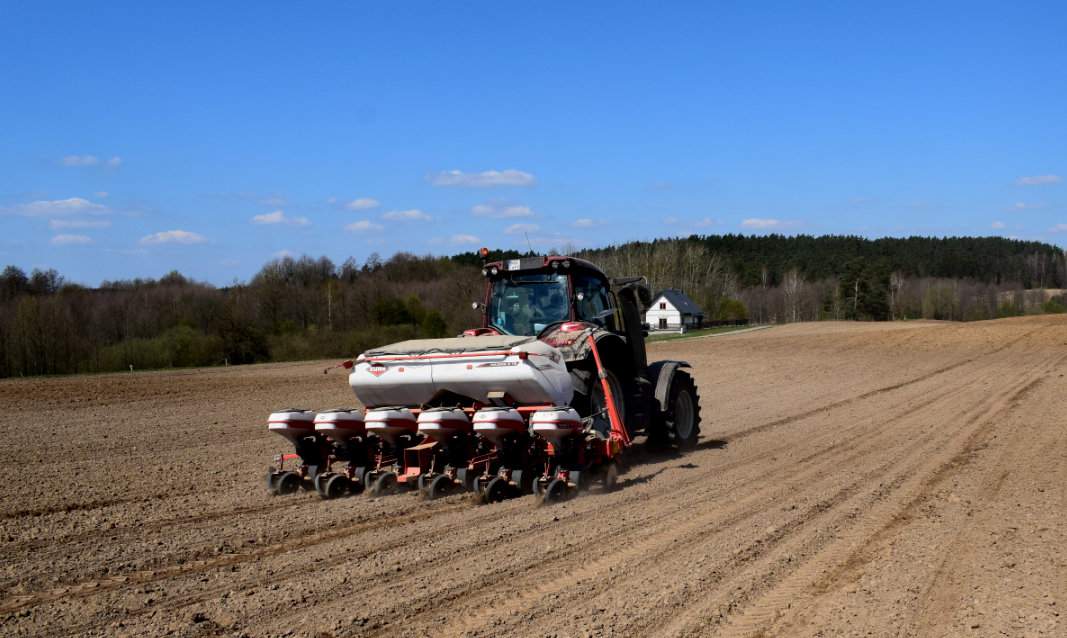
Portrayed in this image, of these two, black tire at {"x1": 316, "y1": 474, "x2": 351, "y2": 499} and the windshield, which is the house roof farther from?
black tire at {"x1": 316, "y1": 474, "x2": 351, "y2": 499}

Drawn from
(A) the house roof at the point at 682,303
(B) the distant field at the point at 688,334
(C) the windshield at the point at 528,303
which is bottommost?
(B) the distant field at the point at 688,334

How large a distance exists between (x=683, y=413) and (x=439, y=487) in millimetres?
4602

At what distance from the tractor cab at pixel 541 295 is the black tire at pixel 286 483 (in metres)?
2.77

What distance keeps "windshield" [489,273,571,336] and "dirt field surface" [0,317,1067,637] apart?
6.77ft

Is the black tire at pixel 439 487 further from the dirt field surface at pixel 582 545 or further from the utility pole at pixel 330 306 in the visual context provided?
the utility pole at pixel 330 306

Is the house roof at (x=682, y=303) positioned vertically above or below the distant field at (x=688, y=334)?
above

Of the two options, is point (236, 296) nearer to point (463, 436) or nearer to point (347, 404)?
point (347, 404)

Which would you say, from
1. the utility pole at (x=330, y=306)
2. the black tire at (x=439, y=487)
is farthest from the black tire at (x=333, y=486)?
the utility pole at (x=330, y=306)

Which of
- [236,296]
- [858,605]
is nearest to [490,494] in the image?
[858,605]

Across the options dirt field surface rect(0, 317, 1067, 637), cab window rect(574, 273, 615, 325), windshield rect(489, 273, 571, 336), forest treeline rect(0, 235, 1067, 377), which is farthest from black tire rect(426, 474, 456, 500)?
forest treeline rect(0, 235, 1067, 377)

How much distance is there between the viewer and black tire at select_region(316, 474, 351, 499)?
8586mm

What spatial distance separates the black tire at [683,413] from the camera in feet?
37.5

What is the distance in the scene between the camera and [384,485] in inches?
340

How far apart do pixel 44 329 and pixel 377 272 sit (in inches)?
1143
